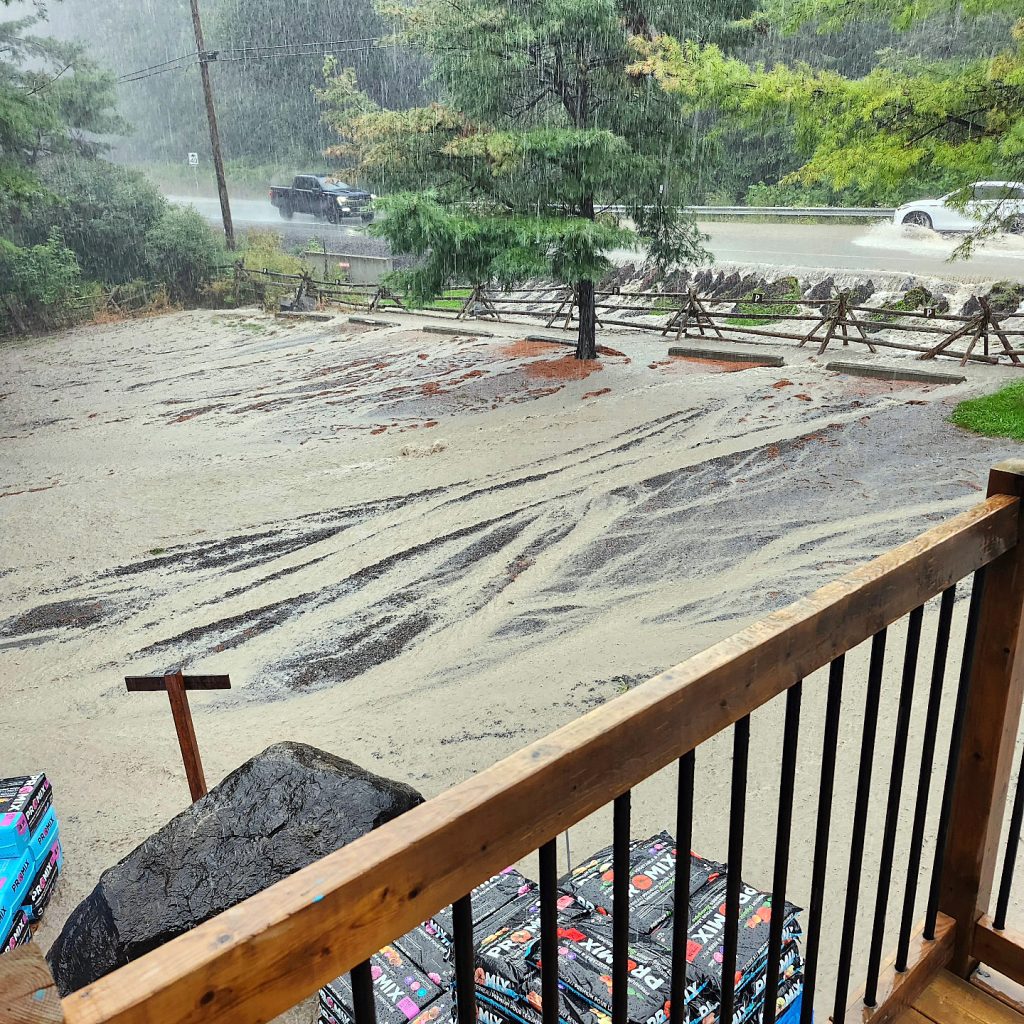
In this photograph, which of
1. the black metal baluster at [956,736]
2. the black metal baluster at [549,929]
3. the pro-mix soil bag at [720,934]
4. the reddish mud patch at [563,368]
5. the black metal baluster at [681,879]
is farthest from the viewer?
the reddish mud patch at [563,368]

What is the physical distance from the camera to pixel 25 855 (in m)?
4.31

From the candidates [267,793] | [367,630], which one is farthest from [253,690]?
[267,793]

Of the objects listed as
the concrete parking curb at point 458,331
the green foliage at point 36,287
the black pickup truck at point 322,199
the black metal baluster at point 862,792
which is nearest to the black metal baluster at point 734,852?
the black metal baluster at point 862,792

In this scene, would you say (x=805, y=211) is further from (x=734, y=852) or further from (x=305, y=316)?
(x=734, y=852)

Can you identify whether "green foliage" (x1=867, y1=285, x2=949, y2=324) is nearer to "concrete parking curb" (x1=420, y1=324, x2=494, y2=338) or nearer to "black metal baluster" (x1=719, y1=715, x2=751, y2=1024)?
"concrete parking curb" (x1=420, y1=324, x2=494, y2=338)

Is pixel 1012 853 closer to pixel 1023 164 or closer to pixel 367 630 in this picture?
→ pixel 367 630

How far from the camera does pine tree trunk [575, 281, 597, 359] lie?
15.8 m

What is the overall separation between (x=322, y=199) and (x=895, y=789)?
3798 centimetres

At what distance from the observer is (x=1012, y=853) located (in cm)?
242

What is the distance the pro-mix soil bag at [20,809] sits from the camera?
4270 millimetres

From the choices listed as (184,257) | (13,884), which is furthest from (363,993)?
(184,257)

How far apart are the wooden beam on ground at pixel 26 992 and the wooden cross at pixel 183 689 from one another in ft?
13.2

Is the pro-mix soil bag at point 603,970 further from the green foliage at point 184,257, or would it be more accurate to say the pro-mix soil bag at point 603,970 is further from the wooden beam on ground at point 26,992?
the green foliage at point 184,257

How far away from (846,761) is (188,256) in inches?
1219
